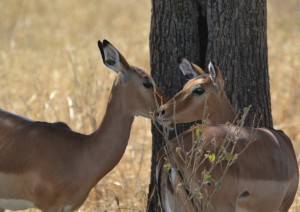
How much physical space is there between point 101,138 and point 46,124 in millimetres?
367

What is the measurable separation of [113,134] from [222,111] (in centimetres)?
73

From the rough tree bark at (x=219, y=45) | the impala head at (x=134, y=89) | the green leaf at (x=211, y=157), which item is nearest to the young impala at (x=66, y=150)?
the impala head at (x=134, y=89)

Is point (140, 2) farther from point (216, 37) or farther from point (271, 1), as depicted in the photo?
point (216, 37)

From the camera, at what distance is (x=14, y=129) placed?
20.4ft

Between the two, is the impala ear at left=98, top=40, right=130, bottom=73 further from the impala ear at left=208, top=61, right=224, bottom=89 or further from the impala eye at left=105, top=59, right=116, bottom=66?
the impala ear at left=208, top=61, right=224, bottom=89

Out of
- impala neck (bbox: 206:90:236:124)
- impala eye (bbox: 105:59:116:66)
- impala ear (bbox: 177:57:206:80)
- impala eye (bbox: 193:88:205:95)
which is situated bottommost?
impala neck (bbox: 206:90:236:124)

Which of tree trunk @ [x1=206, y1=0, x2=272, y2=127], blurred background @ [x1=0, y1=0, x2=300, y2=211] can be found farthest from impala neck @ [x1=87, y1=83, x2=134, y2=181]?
tree trunk @ [x1=206, y1=0, x2=272, y2=127]

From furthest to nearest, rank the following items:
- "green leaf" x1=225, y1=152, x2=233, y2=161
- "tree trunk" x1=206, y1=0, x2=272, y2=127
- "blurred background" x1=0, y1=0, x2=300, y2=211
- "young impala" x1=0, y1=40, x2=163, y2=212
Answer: "blurred background" x1=0, y1=0, x2=300, y2=211, "tree trunk" x1=206, y1=0, x2=272, y2=127, "young impala" x1=0, y1=40, x2=163, y2=212, "green leaf" x1=225, y1=152, x2=233, y2=161

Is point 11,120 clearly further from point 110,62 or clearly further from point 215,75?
point 215,75

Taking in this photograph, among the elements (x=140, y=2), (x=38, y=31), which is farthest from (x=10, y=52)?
(x=140, y=2)

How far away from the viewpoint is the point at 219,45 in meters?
6.54

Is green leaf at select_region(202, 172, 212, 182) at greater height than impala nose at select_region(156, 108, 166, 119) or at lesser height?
lesser

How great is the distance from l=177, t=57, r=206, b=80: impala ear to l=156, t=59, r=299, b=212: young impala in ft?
0.36

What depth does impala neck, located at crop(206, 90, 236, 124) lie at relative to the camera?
625 centimetres
